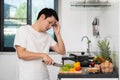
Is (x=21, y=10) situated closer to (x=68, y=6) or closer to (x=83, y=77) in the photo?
(x=68, y=6)

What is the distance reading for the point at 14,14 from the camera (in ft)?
17.5

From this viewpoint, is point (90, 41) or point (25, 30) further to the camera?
point (90, 41)

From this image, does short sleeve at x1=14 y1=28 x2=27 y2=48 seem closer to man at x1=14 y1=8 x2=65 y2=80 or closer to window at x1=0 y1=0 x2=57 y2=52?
man at x1=14 y1=8 x2=65 y2=80

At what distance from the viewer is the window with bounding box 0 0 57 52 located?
5.26 meters

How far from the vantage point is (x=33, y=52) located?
2.09 metres

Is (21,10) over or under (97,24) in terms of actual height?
over

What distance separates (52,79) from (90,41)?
1206 millimetres

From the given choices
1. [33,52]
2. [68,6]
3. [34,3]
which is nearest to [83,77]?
[33,52]

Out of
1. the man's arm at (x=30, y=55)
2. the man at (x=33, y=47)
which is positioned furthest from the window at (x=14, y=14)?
the man's arm at (x=30, y=55)

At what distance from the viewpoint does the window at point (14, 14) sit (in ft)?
17.3

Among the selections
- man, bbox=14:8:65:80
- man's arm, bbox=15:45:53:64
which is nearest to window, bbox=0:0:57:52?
man, bbox=14:8:65:80

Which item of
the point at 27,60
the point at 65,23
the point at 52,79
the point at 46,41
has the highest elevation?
the point at 65,23

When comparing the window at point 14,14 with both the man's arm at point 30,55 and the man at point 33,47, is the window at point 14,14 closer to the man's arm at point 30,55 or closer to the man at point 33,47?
the man at point 33,47

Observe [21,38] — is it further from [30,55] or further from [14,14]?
[14,14]
